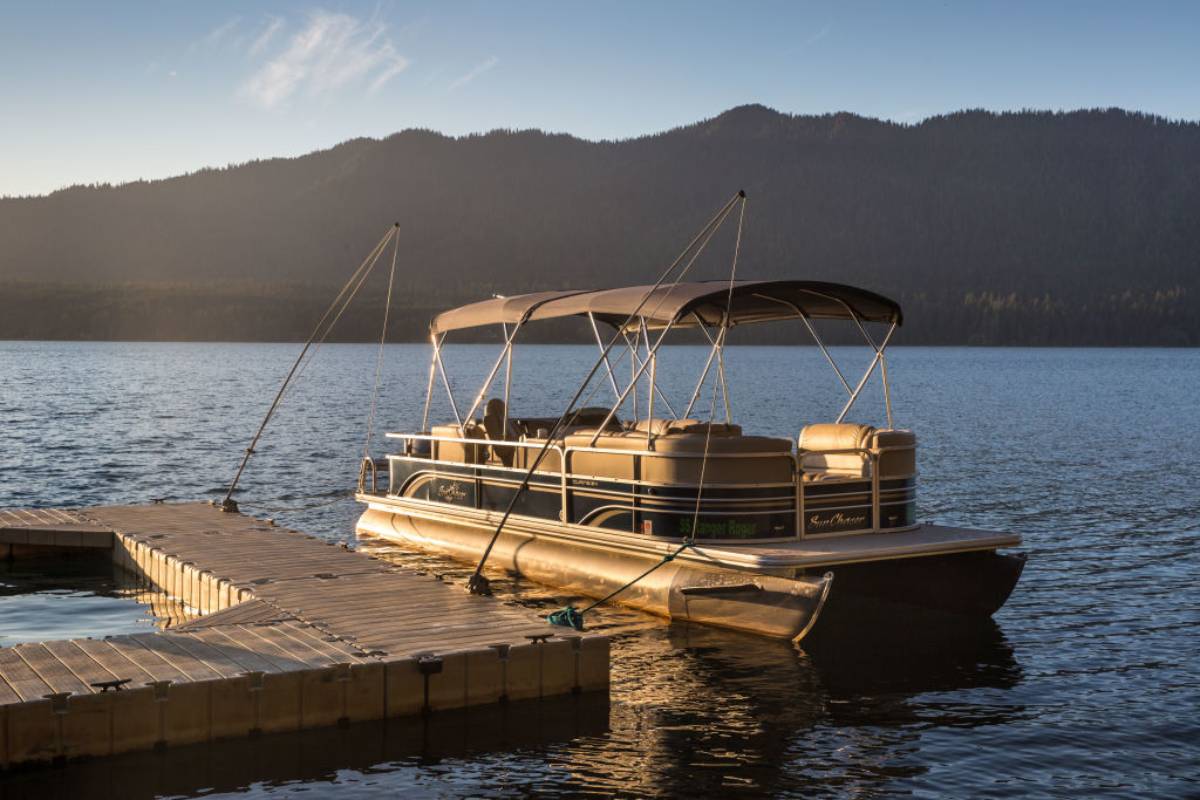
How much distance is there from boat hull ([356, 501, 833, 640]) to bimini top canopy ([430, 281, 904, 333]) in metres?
2.79

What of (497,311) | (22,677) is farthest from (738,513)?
(22,677)

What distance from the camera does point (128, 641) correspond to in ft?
36.3

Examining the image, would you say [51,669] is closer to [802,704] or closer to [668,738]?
[668,738]

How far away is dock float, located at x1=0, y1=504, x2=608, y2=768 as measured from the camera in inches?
366

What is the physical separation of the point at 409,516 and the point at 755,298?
734 cm

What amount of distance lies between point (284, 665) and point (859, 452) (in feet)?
23.7

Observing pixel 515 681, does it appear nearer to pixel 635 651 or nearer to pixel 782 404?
pixel 635 651

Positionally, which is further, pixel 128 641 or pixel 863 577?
pixel 863 577

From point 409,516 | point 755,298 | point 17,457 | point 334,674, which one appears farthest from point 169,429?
point 334,674

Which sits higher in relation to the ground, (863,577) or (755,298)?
(755,298)

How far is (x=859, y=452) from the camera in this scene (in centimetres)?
1478

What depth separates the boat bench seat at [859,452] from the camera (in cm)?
1474

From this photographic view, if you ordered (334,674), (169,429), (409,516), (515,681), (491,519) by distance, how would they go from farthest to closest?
1. (169,429)
2. (409,516)
3. (491,519)
4. (515,681)
5. (334,674)

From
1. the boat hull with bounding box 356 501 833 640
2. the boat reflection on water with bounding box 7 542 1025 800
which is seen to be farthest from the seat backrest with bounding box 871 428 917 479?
the boat hull with bounding box 356 501 833 640
